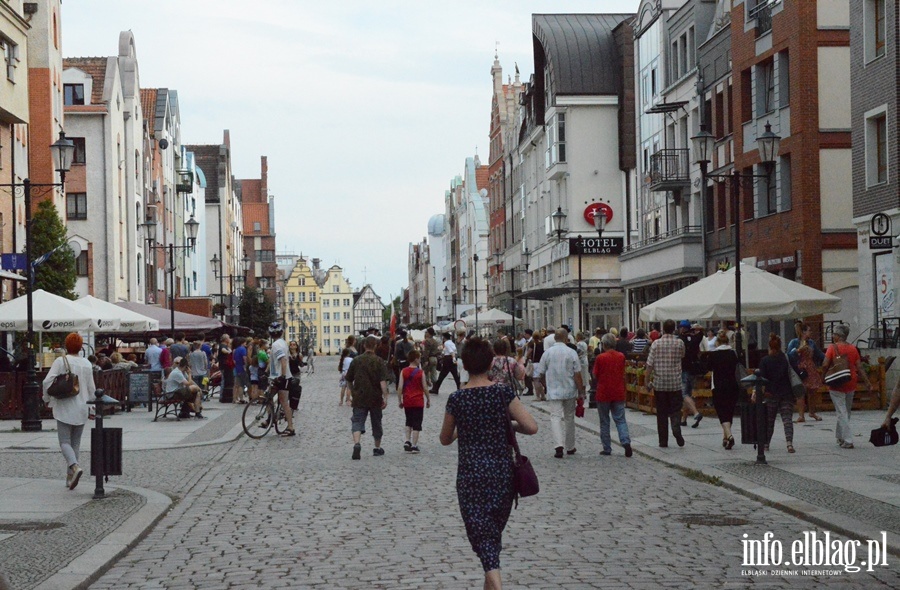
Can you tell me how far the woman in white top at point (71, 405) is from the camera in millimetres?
14680

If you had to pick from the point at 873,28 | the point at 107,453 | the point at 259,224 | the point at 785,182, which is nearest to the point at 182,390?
the point at 107,453

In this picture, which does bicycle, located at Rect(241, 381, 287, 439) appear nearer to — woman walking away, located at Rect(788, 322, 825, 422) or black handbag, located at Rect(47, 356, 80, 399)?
black handbag, located at Rect(47, 356, 80, 399)

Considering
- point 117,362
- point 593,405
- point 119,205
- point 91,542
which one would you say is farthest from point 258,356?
point 119,205

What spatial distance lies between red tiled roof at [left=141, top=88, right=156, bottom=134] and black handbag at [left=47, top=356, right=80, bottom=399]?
2430 inches

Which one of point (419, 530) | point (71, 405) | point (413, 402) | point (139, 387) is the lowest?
point (419, 530)

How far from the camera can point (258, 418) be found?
23.0 meters

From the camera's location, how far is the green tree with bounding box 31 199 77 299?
3756cm

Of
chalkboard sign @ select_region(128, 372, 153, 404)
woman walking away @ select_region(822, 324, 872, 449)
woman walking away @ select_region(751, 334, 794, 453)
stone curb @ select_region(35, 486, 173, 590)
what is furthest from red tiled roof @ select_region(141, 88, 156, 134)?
stone curb @ select_region(35, 486, 173, 590)

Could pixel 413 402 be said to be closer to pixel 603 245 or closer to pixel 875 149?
pixel 875 149

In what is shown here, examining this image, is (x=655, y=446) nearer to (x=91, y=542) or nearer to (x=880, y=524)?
(x=880, y=524)

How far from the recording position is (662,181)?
48.3 meters

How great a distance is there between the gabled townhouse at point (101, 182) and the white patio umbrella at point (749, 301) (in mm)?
36368

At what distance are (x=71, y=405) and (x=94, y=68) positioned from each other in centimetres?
5035

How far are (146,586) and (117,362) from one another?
83.0 ft
